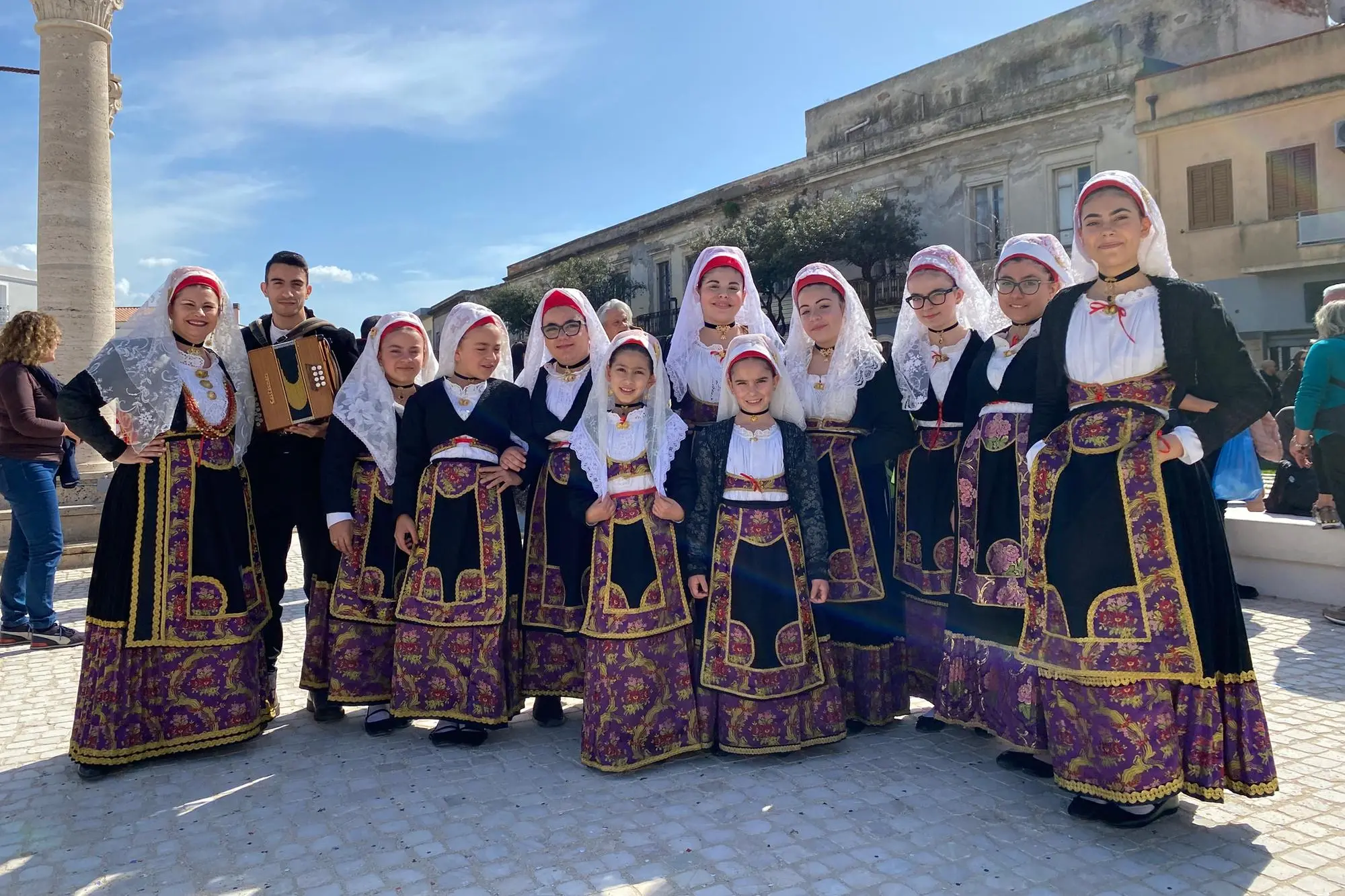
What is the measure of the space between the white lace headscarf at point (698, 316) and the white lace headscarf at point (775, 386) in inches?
16.1

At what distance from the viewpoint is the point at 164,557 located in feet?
11.6

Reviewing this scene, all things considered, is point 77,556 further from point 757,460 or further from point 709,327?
point 757,460

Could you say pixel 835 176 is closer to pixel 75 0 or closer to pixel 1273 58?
pixel 1273 58

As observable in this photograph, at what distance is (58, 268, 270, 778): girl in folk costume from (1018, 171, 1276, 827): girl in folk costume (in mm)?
3071

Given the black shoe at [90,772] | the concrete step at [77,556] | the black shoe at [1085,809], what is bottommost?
the black shoe at [1085,809]

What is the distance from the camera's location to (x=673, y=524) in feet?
11.7

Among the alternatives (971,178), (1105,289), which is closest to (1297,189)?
Answer: (971,178)

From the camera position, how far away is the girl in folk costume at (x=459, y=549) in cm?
368

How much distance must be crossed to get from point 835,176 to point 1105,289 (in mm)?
19260

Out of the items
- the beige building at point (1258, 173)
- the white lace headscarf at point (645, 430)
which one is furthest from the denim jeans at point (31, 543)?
the beige building at point (1258, 173)

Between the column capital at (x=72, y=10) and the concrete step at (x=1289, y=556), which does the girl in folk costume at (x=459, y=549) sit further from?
the column capital at (x=72, y=10)

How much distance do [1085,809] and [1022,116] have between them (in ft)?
56.3

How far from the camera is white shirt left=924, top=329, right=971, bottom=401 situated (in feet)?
12.1

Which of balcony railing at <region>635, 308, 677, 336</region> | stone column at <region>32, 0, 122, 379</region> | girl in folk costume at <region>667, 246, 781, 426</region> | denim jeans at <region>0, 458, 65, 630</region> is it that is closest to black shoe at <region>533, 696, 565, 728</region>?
girl in folk costume at <region>667, 246, 781, 426</region>
